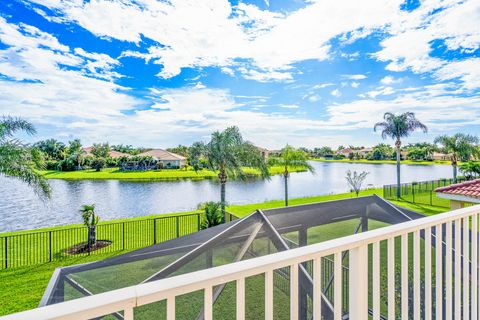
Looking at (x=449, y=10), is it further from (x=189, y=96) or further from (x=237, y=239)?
(x=189, y=96)

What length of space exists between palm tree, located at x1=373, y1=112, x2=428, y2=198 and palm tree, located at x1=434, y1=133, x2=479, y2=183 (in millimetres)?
5759

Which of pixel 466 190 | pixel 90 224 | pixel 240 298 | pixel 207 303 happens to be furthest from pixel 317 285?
pixel 90 224

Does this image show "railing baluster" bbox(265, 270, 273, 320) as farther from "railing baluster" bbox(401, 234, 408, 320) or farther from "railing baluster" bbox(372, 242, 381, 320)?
"railing baluster" bbox(401, 234, 408, 320)

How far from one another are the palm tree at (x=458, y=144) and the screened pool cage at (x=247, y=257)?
2674 centimetres

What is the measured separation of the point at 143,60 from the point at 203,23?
1336 cm

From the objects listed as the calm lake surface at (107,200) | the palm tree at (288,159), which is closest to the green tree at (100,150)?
the calm lake surface at (107,200)

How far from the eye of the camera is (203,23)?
11.1m

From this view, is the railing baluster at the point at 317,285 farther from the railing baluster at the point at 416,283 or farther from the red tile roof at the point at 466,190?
the red tile roof at the point at 466,190

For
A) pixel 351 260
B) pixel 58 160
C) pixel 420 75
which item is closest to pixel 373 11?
pixel 351 260

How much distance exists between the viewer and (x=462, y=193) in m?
7.63

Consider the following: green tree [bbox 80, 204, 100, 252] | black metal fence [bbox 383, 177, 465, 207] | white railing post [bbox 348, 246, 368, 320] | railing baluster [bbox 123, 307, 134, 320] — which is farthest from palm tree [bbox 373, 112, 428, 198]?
railing baluster [bbox 123, 307, 134, 320]

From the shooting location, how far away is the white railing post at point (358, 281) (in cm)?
116

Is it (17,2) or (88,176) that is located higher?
(17,2)

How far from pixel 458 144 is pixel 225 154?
22.6 metres
